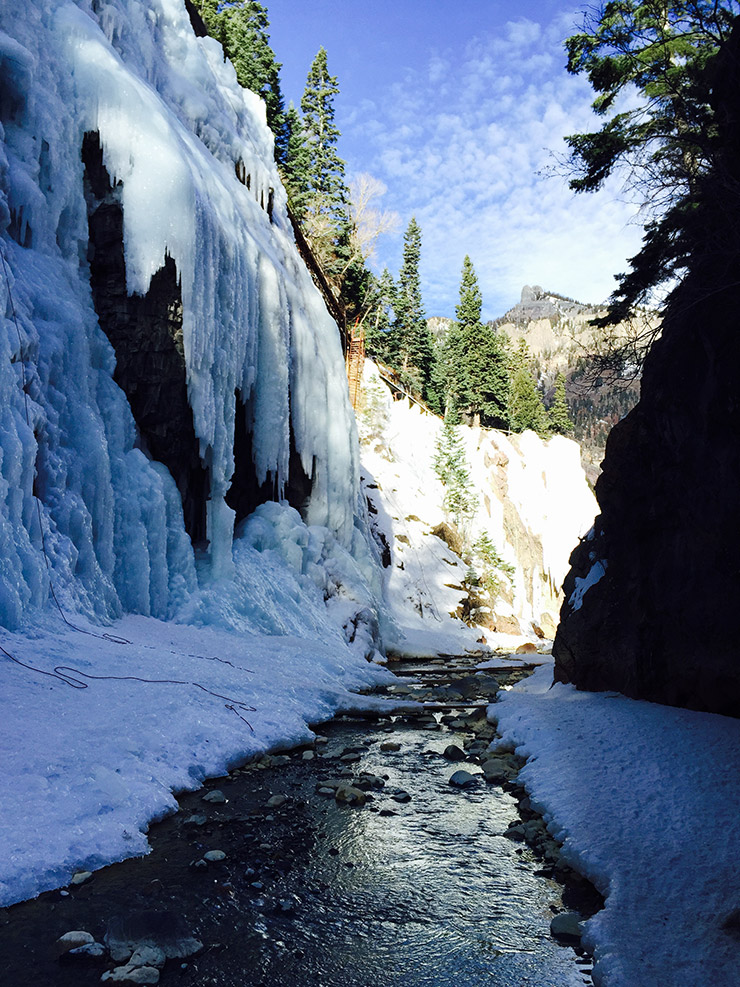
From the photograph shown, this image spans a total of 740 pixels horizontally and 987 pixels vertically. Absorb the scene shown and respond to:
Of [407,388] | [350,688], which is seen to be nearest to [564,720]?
[350,688]

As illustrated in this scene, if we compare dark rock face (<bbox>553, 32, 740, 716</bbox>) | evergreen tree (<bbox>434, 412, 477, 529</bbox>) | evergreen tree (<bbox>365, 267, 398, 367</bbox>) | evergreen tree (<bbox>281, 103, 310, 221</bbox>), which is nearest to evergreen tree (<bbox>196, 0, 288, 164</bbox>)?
evergreen tree (<bbox>281, 103, 310, 221</bbox>)

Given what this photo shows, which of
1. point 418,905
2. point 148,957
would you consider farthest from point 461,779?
point 148,957

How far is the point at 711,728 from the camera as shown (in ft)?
19.5

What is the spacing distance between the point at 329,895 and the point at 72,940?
153cm

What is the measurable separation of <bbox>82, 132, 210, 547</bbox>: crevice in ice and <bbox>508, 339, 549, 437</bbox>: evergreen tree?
34.7 m

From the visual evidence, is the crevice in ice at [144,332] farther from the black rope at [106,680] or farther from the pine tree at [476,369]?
the pine tree at [476,369]

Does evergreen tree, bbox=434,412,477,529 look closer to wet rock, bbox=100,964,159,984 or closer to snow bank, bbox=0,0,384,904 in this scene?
snow bank, bbox=0,0,384,904

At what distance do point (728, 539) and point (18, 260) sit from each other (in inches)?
373

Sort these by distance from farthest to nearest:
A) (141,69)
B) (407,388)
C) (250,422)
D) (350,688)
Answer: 1. (407,388)
2. (250,422)
3. (141,69)
4. (350,688)

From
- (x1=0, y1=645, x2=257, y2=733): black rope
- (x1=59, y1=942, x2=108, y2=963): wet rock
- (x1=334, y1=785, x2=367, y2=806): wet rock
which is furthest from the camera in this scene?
(x1=0, y1=645, x2=257, y2=733): black rope

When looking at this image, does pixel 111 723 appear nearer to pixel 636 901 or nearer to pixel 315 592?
pixel 636 901

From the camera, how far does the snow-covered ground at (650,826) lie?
3.36 m

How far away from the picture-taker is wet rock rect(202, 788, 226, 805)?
561 cm

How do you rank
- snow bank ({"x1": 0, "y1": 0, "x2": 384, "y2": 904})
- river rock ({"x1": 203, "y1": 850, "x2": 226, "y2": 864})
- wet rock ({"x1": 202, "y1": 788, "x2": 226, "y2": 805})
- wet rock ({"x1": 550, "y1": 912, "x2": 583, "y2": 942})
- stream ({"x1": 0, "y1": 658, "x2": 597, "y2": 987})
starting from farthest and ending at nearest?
wet rock ({"x1": 202, "y1": 788, "x2": 226, "y2": 805}) < snow bank ({"x1": 0, "y1": 0, "x2": 384, "y2": 904}) < river rock ({"x1": 203, "y1": 850, "x2": 226, "y2": 864}) < wet rock ({"x1": 550, "y1": 912, "x2": 583, "y2": 942}) < stream ({"x1": 0, "y1": 658, "x2": 597, "y2": 987})
